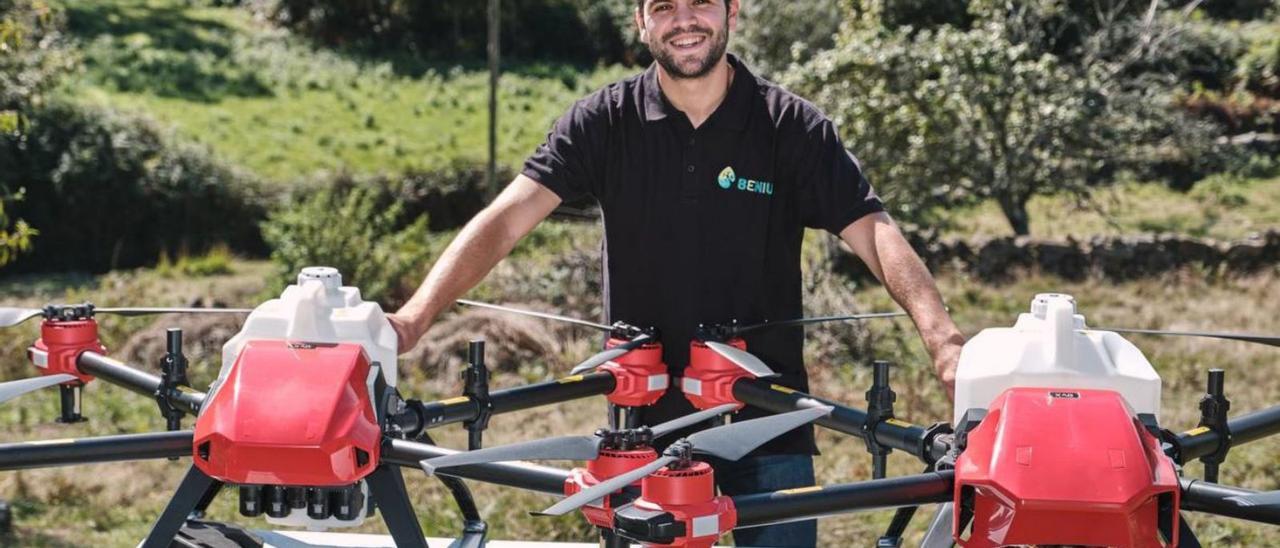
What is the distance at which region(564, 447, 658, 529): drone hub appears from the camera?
2840mm

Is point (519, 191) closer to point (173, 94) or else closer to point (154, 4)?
point (173, 94)

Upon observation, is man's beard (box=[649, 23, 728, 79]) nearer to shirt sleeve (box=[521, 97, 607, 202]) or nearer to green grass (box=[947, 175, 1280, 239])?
shirt sleeve (box=[521, 97, 607, 202])

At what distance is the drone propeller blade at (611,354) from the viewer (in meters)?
3.96

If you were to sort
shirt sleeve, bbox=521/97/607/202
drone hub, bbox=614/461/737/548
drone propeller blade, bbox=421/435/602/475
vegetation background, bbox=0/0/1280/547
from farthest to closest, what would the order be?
vegetation background, bbox=0/0/1280/547 < shirt sleeve, bbox=521/97/607/202 < drone propeller blade, bbox=421/435/602/475 < drone hub, bbox=614/461/737/548


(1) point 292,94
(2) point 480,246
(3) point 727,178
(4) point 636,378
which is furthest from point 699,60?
(1) point 292,94

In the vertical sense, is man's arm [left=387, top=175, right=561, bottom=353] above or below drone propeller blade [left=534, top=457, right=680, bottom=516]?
above

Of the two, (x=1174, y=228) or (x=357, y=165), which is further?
(x=357, y=165)

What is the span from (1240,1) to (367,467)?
32973 millimetres

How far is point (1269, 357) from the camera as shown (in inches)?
512

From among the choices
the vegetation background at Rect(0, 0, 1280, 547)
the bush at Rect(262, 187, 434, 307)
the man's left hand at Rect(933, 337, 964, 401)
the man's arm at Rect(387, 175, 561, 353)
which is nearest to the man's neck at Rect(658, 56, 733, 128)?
the man's arm at Rect(387, 175, 561, 353)

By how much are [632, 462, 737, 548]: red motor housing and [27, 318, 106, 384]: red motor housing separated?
2372 millimetres

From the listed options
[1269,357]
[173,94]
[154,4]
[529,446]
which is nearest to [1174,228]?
[1269,357]

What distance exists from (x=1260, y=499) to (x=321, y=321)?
6.23 ft

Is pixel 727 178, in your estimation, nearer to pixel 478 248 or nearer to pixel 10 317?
pixel 478 248
